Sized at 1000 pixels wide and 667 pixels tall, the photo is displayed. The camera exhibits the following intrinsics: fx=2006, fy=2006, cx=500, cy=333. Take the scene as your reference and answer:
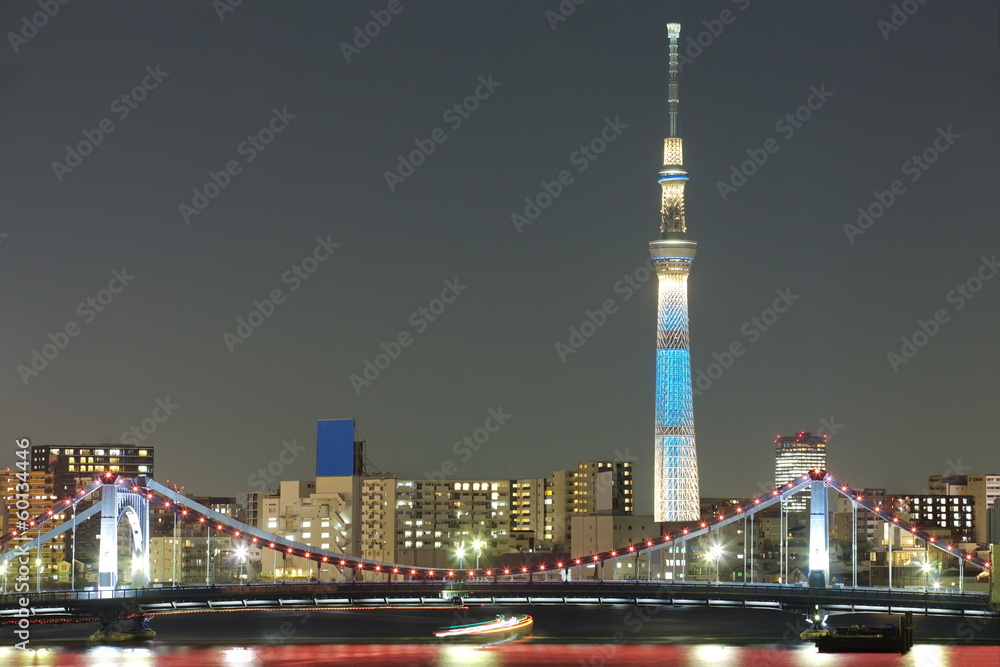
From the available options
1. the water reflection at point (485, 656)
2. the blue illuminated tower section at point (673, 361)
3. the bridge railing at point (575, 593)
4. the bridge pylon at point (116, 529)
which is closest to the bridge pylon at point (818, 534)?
the bridge railing at point (575, 593)

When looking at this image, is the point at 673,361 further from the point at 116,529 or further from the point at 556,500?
the point at 116,529

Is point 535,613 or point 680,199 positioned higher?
point 680,199

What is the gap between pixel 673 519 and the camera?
163625 millimetres

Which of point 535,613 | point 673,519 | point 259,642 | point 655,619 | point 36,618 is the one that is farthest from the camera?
point 673,519

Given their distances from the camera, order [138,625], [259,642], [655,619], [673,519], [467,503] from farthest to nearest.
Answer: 1. [467,503]
2. [673,519]
3. [655,619]
4. [259,642]
5. [138,625]

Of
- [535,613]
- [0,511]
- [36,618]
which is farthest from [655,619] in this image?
[0,511]

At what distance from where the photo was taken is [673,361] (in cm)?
16550

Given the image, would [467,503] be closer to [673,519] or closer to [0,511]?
[673,519]

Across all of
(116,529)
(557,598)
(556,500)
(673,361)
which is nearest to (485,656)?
(557,598)

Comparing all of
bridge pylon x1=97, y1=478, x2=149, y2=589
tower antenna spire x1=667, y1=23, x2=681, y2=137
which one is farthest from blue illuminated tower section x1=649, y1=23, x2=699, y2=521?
bridge pylon x1=97, y1=478, x2=149, y2=589

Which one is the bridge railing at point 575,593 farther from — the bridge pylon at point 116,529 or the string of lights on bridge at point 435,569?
the string of lights on bridge at point 435,569

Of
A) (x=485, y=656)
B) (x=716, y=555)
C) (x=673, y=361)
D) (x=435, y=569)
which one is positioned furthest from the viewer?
(x=673, y=361)

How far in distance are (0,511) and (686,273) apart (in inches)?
2836

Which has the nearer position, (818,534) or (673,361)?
(818,534)
